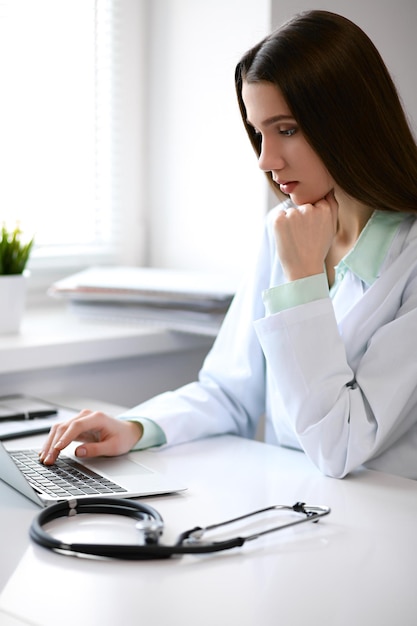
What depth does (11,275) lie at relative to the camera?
174cm

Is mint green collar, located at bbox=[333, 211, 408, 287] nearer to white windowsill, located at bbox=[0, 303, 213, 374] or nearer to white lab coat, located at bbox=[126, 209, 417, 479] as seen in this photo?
white lab coat, located at bbox=[126, 209, 417, 479]

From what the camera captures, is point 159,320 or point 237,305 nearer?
point 237,305

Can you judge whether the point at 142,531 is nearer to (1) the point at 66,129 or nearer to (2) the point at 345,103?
(2) the point at 345,103

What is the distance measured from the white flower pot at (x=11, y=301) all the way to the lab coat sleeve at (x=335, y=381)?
2.16 ft

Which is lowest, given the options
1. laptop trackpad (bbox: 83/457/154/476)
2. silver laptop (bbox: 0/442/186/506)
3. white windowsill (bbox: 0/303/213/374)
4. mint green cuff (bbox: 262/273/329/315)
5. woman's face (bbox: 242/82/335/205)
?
laptop trackpad (bbox: 83/457/154/476)

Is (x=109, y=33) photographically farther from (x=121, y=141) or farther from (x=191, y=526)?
(x=191, y=526)

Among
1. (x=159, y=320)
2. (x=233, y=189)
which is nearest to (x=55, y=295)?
(x=159, y=320)

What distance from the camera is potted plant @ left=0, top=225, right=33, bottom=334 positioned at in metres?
1.73

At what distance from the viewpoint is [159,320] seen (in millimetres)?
1901

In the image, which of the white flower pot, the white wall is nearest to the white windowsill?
the white flower pot

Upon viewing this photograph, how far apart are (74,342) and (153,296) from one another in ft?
0.69

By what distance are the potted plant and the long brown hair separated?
2.14ft

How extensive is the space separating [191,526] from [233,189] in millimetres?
1094

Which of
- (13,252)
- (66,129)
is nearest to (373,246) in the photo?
(13,252)
